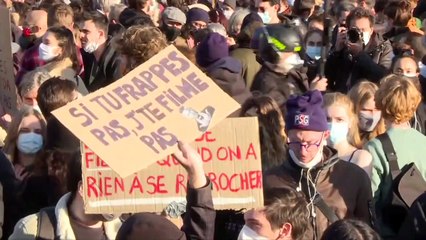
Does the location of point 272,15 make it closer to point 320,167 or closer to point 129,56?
point 129,56

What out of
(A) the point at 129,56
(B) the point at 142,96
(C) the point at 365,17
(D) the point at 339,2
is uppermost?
(B) the point at 142,96

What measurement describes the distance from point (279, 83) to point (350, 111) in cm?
136

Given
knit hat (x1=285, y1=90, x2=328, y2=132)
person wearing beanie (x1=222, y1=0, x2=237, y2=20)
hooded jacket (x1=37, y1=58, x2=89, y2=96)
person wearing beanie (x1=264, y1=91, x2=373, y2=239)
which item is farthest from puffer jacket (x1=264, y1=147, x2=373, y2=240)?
person wearing beanie (x1=222, y1=0, x2=237, y2=20)

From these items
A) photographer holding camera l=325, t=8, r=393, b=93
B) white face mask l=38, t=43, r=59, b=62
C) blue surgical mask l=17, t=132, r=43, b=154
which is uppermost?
blue surgical mask l=17, t=132, r=43, b=154

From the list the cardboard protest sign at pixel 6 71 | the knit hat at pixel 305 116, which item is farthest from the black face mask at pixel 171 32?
the knit hat at pixel 305 116

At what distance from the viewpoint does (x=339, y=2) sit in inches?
540

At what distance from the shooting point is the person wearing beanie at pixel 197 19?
1138 cm

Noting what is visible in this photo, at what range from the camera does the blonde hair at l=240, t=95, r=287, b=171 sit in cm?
636

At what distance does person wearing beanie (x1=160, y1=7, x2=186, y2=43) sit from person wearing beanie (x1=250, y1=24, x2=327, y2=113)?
10.6ft

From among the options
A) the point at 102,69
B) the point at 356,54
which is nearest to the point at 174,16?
the point at 102,69

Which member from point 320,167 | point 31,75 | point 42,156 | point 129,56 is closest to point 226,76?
point 129,56

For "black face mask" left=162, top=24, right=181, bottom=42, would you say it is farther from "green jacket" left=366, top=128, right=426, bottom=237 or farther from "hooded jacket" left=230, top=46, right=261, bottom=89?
"green jacket" left=366, top=128, right=426, bottom=237

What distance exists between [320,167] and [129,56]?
222cm

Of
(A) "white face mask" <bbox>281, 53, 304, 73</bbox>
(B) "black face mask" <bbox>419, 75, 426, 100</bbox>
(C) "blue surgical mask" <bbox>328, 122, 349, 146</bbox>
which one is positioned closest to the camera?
(C) "blue surgical mask" <bbox>328, 122, 349, 146</bbox>
